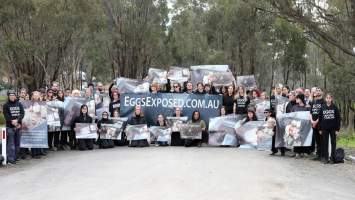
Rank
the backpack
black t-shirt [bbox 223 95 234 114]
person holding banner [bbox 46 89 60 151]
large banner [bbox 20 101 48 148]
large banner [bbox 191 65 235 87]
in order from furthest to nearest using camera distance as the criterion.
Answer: large banner [bbox 191 65 235 87], black t-shirt [bbox 223 95 234 114], person holding banner [bbox 46 89 60 151], large banner [bbox 20 101 48 148], the backpack

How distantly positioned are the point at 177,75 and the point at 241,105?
3.78m

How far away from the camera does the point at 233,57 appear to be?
47.7 meters

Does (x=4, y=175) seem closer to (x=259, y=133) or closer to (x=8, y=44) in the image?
(x=259, y=133)

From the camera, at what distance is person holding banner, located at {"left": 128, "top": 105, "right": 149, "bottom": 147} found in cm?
1892

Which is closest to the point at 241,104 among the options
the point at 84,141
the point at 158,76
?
the point at 158,76

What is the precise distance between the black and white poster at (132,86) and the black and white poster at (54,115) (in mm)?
3498

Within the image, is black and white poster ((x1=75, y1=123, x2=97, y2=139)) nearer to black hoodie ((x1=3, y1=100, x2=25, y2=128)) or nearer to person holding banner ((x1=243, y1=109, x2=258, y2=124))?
black hoodie ((x1=3, y1=100, x2=25, y2=128))

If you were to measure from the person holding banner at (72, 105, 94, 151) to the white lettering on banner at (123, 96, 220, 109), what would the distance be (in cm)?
202

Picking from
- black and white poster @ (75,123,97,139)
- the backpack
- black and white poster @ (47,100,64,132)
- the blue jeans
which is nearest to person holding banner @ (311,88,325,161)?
the backpack

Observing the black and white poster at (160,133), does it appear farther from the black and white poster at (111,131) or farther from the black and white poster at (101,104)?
the black and white poster at (101,104)

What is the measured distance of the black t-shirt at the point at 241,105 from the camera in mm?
19391

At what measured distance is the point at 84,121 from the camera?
1842 cm

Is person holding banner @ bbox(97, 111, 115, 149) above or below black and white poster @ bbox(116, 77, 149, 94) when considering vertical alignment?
below

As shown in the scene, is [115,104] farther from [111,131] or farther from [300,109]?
[300,109]
